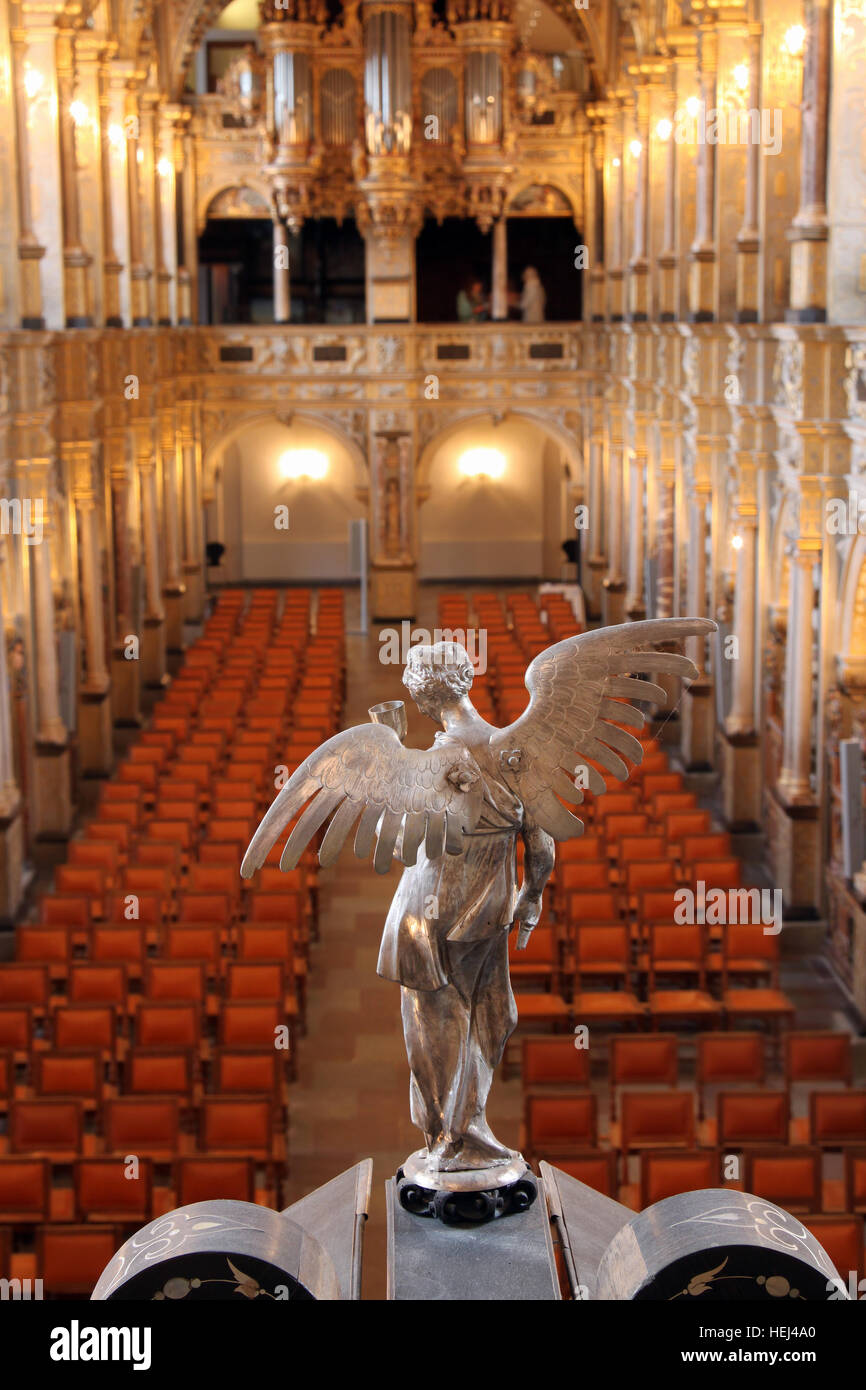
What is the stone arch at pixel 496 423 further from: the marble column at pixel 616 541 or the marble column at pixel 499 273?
the marble column at pixel 616 541

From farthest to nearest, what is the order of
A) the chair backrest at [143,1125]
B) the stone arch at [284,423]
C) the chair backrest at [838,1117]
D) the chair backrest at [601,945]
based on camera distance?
the stone arch at [284,423] < the chair backrest at [601,945] < the chair backrest at [838,1117] < the chair backrest at [143,1125]

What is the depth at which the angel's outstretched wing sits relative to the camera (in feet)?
17.1

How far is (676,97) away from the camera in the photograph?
22953mm

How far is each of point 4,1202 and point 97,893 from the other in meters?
5.39

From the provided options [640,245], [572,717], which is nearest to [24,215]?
[640,245]

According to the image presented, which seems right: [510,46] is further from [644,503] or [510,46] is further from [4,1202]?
[4,1202]

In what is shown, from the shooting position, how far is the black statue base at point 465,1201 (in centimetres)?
536

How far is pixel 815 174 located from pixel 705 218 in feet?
20.0

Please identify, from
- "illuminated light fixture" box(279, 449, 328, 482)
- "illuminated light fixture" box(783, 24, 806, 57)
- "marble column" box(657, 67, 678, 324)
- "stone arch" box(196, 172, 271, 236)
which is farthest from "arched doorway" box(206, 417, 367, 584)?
"illuminated light fixture" box(783, 24, 806, 57)

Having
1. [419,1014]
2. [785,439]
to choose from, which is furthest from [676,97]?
[419,1014]

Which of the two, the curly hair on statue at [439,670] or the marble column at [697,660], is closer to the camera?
the curly hair on statue at [439,670]

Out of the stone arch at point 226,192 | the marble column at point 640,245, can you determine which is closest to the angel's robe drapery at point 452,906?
the marble column at point 640,245

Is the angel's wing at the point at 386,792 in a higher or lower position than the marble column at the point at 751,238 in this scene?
lower

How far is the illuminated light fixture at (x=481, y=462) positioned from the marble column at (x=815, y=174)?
2250 cm
